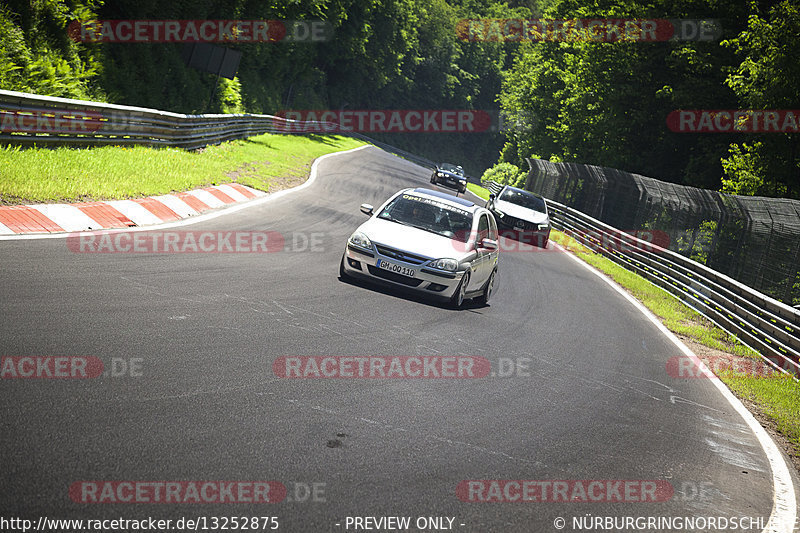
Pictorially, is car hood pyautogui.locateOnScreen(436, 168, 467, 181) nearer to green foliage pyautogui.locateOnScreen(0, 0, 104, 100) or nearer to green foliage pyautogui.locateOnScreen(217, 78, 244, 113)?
green foliage pyautogui.locateOnScreen(217, 78, 244, 113)

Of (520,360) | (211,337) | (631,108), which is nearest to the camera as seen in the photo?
(211,337)

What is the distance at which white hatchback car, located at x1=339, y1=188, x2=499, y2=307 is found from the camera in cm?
1060

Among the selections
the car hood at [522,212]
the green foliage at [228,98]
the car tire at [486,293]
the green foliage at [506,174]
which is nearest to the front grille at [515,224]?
the car hood at [522,212]

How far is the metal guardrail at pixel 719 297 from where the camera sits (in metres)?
12.4

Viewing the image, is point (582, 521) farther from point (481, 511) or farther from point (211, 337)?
point (211, 337)

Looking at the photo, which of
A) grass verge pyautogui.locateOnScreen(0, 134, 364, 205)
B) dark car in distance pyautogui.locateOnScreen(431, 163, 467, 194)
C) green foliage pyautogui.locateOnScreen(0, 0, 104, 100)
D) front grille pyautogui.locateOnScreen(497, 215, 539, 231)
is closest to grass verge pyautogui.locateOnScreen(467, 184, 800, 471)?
front grille pyautogui.locateOnScreen(497, 215, 539, 231)

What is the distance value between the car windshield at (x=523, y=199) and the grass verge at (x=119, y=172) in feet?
23.1

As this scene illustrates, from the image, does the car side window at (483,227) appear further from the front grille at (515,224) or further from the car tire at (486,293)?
the front grille at (515,224)

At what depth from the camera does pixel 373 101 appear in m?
97.1

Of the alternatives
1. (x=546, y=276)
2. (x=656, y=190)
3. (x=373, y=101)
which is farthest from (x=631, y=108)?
(x=373, y=101)

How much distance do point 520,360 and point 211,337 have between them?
3.75 meters

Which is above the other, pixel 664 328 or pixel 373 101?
pixel 373 101

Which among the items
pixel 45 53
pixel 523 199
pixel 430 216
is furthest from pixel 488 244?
pixel 45 53

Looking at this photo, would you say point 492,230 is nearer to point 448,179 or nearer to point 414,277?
point 414,277
